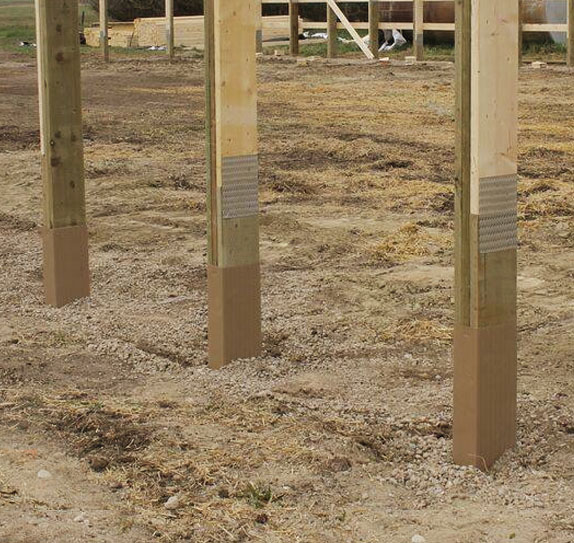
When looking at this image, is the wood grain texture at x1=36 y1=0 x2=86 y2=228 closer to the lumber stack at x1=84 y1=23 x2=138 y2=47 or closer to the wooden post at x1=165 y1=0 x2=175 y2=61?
the wooden post at x1=165 y1=0 x2=175 y2=61

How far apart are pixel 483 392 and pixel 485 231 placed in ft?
1.90

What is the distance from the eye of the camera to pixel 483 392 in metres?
4.80

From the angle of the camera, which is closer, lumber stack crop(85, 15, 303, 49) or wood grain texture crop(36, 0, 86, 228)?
wood grain texture crop(36, 0, 86, 228)

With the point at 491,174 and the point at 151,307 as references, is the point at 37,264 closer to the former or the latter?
the point at 151,307

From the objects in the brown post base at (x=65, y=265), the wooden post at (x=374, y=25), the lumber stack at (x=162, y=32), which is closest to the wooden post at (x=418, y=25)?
the wooden post at (x=374, y=25)

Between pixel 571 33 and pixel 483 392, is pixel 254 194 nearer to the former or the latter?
pixel 483 392

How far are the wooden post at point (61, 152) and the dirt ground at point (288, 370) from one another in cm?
20

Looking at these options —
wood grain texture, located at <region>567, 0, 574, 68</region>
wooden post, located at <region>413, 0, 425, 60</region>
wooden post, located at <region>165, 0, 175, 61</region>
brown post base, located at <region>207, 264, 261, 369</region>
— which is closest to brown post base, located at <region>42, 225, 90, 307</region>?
brown post base, located at <region>207, 264, 261, 369</region>

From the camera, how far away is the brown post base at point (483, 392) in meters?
4.77

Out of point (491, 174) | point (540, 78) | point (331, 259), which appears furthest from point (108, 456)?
point (540, 78)

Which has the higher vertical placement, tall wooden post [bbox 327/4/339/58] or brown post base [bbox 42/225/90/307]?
tall wooden post [bbox 327/4/339/58]

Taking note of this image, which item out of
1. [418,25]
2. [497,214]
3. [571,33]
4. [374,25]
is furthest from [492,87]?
[374,25]

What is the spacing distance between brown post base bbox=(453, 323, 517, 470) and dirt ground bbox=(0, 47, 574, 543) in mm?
78

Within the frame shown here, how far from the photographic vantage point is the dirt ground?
176 inches
